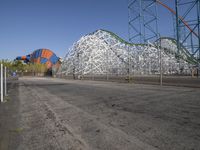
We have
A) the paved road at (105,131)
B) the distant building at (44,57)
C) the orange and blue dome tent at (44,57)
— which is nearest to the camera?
the paved road at (105,131)

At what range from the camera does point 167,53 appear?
48.3m

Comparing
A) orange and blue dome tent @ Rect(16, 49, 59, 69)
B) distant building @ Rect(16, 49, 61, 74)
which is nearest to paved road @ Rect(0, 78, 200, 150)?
distant building @ Rect(16, 49, 61, 74)

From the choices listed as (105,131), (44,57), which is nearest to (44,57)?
(44,57)

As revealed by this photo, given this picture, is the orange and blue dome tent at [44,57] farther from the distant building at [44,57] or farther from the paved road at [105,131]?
the paved road at [105,131]

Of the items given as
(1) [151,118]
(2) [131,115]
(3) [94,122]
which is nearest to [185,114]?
(1) [151,118]

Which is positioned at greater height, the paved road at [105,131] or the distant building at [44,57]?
the distant building at [44,57]

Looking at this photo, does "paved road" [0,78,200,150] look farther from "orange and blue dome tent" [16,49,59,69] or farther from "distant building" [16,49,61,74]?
"orange and blue dome tent" [16,49,59,69]

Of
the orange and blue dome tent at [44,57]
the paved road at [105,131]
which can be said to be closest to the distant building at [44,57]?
the orange and blue dome tent at [44,57]

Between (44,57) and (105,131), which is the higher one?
(44,57)

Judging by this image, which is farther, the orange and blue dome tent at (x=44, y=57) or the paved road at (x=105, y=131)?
the orange and blue dome tent at (x=44, y=57)

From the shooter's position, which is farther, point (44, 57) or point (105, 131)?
point (44, 57)

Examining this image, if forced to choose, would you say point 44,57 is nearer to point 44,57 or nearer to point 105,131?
point 44,57

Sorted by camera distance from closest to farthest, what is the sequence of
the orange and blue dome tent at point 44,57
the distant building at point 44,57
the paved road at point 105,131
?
1. the paved road at point 105,131
2. the distant building at point 44,57
3. the orange and blue dome tent at point 44,57

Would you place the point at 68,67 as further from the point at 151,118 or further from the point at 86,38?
the point at 151,118
